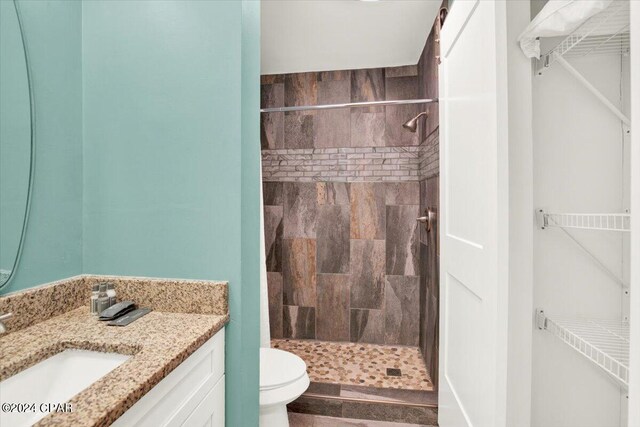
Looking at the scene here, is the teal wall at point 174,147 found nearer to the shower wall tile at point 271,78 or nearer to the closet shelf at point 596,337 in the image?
the closet shelf at point 596,337

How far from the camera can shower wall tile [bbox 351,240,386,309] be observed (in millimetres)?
2768

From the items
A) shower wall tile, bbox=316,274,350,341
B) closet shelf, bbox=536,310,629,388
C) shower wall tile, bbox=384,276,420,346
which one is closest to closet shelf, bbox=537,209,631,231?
closet shelf, bbox=536,310,629,388

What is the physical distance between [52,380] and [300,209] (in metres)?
2.16

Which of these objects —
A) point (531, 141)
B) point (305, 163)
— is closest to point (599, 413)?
point (531, 141)

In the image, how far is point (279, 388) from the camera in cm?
151

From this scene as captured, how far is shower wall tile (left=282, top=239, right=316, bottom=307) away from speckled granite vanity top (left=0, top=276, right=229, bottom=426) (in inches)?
71.3

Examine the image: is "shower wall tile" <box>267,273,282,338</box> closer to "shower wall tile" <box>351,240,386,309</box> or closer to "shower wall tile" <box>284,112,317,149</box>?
"shower wall tile" <box>351,240,386,309</box>

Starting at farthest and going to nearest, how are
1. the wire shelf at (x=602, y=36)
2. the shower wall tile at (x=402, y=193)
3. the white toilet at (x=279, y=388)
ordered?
the shower wall tile at (x=402, y=193) < the white toilet at (x=279, y=388) < the wire shelf at (x=602, y=36)

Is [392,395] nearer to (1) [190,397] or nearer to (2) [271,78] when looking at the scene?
(1) [190,397]

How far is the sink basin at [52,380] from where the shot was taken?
72cm

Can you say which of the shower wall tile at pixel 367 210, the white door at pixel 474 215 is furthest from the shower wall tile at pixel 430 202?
the white door at pixel 474 215

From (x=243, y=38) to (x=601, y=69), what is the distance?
1.16m

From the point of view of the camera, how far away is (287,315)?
2900 mm

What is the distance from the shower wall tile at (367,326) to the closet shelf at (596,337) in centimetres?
182
